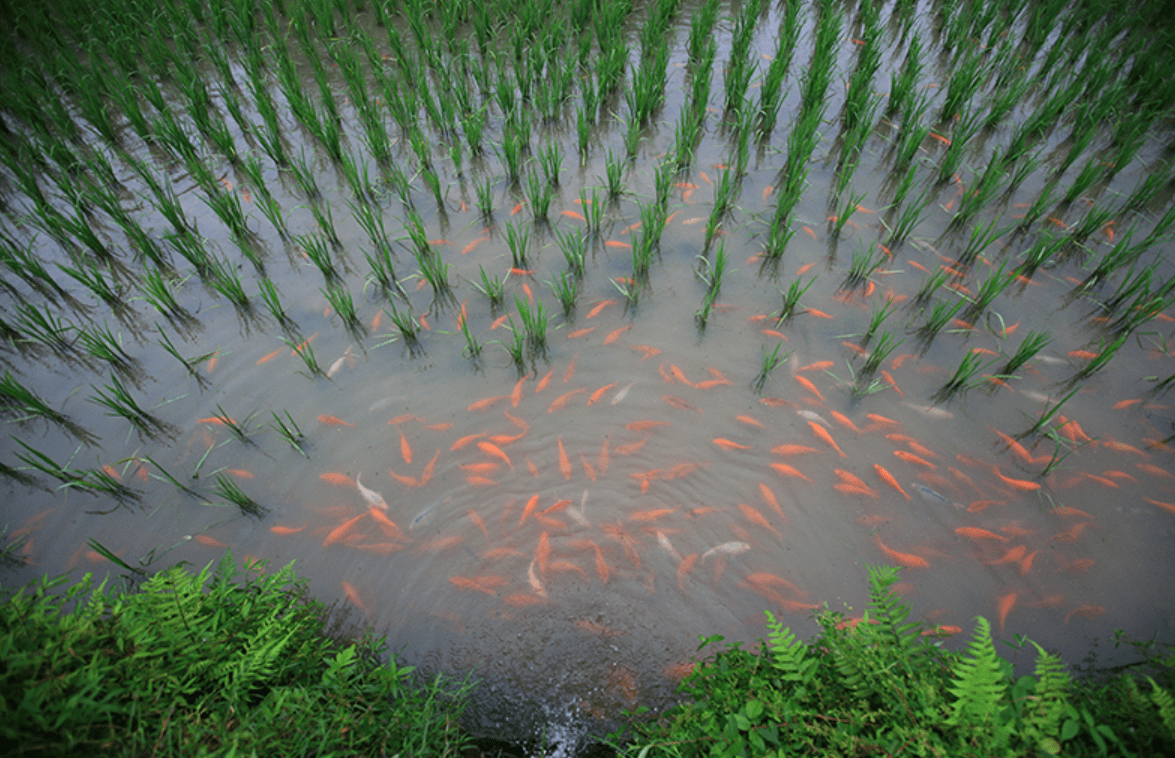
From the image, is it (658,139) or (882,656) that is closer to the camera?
(882,656)

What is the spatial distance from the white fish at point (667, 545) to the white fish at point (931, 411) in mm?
1359

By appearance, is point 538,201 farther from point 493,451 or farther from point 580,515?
point 580,515

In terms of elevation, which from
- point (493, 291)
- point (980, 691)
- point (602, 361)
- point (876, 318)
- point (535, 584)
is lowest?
point (535, 584)

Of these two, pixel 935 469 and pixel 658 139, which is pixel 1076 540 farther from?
pixel 658 139

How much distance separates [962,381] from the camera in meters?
2.31

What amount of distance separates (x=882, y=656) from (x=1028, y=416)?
1.77 meters

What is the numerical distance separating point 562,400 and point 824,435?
1.24 metres

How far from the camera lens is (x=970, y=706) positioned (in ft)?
3.58

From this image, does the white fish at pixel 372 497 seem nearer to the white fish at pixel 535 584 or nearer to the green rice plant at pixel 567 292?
the white fish at pixel 535 584

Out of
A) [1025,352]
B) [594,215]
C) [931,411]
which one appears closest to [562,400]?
[594,215]

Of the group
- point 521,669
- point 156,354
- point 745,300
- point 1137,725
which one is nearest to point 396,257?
point 156,354

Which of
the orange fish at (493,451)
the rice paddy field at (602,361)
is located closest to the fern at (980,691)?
the rice paddy field at (602,361)

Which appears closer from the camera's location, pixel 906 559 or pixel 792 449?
pixel 906 559

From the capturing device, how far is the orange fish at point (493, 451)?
2268mm
